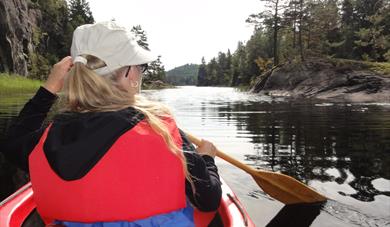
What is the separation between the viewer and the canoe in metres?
2.91

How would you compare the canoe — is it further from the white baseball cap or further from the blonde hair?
the white baseball cap

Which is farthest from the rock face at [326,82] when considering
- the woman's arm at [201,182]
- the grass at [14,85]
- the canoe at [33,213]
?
the woman's arm at [201,182]

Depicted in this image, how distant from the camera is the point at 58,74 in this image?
8.22 ft

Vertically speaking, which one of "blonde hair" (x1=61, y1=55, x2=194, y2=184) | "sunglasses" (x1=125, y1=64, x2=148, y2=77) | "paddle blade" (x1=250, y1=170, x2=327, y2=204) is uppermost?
"sunglasses" (x1=125, y1=64, x2=148, y2=77)

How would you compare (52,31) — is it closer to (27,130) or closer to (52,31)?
(52,31)

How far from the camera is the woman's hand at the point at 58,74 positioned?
247 cm

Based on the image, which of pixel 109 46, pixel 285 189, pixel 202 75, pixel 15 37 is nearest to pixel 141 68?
pixel 109 46

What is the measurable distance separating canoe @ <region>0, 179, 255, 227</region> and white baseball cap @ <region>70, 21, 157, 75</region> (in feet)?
3.77

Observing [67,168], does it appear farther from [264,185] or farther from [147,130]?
[264,185]

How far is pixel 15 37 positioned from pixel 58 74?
3593cm

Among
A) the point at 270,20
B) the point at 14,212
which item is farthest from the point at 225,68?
the point at 14,212

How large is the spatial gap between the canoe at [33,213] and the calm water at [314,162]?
1.25 m

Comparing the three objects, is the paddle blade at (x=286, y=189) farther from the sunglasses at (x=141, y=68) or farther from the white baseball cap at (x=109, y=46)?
the white baseball cap at (x=109, y=46)

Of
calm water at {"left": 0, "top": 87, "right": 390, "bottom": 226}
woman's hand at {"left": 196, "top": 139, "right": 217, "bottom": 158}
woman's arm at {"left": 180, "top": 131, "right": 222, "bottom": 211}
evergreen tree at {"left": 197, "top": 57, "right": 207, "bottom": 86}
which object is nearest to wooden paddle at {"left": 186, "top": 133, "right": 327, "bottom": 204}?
calm water at {"left": 0, "top": 87, "right": 390, "bottom": 226}
